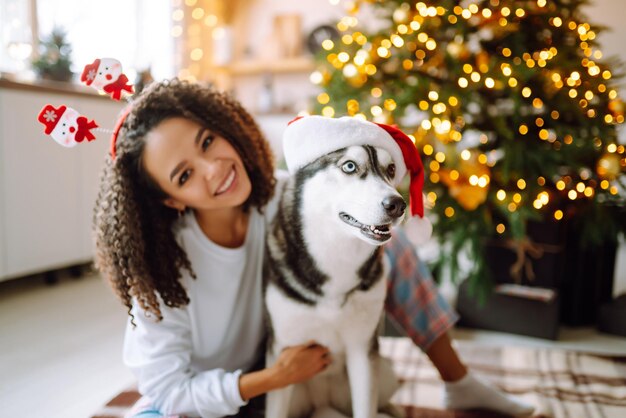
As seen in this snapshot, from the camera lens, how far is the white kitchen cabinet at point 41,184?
2.18 m

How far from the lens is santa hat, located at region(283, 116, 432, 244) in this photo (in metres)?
0.90

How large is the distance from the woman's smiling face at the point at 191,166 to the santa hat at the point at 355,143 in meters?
0.19

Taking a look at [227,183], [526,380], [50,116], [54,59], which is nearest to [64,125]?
[50,116]

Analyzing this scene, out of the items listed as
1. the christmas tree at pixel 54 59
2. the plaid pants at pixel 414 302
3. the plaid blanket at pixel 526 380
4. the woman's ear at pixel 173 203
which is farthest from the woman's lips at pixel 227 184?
the christmas tree at pixel 54 59

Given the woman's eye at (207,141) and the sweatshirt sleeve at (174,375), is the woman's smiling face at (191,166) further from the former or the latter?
the sweatshirt sleeve at (174,375)

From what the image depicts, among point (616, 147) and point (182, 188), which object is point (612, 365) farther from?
point (182, 188)

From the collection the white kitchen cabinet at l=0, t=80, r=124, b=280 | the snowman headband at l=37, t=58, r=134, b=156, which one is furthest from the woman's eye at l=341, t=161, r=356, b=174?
the white kitchen cabinet at l=0, t=80, r=124, b=280

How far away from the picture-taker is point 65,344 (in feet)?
5.86

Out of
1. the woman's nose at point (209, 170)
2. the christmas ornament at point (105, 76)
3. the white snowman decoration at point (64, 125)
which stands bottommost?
the woman's nose at point (209, 170)

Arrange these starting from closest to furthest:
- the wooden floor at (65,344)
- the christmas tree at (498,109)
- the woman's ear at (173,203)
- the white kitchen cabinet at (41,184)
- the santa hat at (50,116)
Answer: the santa hat at (50,116)
the woman's ear at (173,203)
the wooden floor at (65,344)
the christmas tree at (498,109)
the white kitchen cabinet at (41,184)

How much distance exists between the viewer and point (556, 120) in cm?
184

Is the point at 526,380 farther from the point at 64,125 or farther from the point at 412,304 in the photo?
the point at 64,125

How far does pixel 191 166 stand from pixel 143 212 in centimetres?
19

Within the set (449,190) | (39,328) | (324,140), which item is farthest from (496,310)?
(39,328)
